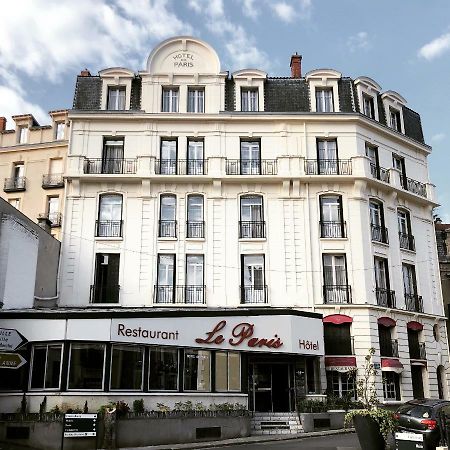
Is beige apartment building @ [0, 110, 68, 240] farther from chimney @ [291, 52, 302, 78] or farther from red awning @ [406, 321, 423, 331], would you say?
red awning @ [406, 321, 423, 331]

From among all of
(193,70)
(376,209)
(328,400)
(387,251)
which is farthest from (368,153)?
(328,400)

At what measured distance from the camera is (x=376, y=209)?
29.5m

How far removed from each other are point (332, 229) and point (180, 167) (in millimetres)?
8150

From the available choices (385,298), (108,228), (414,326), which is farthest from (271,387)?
(108,228)

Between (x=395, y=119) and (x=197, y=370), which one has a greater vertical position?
(x=395, y=119)

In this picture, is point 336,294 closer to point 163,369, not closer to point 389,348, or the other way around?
point 389,348

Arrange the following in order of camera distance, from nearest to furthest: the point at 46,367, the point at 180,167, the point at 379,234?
1. the point at 46,367
2. the point at 180,167
3. the point at 379,234

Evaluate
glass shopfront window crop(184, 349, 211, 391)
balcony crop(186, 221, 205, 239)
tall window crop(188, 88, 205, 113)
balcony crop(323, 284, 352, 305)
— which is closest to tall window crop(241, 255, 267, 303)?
balcony crop(186, 221, 205, 239)

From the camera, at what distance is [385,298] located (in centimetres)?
2794

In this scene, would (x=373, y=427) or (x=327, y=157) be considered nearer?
(x=373, y=427)

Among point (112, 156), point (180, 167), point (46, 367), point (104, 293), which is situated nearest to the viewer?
point (46, 367)

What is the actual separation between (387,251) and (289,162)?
21.9 feet

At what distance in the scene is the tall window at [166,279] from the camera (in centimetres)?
2680

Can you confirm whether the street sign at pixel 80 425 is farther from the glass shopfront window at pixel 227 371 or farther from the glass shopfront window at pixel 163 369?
the glass shopfront window at pixel 227 371
